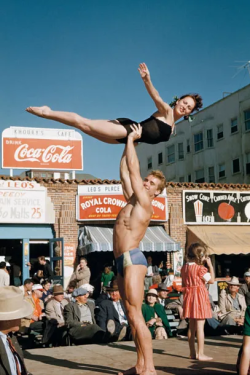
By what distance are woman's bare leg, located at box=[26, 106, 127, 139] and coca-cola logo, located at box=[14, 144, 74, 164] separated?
1751 cm

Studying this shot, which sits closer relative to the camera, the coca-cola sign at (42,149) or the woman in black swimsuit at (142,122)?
the woman in black swimsuit at (142,122)

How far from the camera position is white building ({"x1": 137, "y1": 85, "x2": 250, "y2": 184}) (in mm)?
34353

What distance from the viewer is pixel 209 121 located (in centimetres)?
3731

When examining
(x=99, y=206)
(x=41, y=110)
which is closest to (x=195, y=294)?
(x=41, y=110)

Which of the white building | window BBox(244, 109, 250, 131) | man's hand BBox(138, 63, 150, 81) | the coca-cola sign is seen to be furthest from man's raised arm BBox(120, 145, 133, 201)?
window BBox(244, 109, 250, 131)

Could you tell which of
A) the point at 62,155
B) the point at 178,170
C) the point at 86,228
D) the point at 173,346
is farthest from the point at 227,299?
the point at 178,170

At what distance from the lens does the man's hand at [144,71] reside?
639 centimetres

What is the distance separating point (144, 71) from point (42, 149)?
17755 millimetres

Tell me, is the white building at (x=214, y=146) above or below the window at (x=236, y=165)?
above

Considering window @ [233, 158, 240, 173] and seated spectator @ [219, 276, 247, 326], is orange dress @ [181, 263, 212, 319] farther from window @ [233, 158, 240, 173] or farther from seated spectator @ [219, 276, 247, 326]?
window @ [233, 158, 240, 173]

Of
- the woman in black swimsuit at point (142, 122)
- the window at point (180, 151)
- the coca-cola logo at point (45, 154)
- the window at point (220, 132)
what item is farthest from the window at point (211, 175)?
the woman in black swimsuit at point (142, 122)

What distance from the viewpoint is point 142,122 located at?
6.43 metres

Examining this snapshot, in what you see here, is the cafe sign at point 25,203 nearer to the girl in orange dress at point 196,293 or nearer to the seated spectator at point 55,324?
the seated spectator at point 55,324

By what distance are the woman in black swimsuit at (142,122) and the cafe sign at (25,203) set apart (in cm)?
1501
